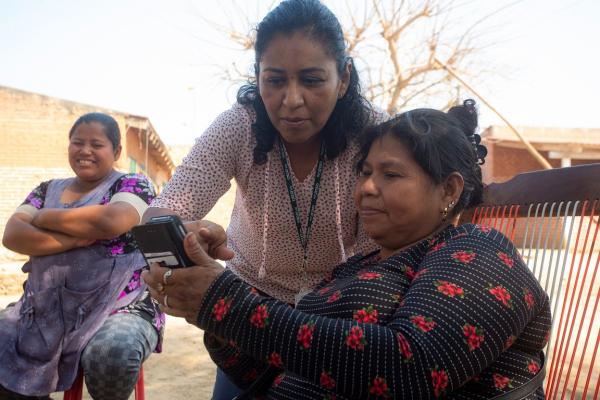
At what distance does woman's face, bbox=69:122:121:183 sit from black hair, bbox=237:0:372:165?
121 centimetres

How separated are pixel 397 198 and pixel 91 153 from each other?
209 cm

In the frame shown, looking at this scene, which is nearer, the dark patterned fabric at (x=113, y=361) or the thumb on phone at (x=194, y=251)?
the thumb on phone at (x=194, y=251)

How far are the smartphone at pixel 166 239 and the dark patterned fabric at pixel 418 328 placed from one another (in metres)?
0.13

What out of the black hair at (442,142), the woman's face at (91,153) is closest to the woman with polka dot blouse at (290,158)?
the black hair at (442,142)

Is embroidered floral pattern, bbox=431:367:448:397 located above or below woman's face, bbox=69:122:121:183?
below

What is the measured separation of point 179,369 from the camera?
5148 millimetres

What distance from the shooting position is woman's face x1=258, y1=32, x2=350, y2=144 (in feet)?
6.43

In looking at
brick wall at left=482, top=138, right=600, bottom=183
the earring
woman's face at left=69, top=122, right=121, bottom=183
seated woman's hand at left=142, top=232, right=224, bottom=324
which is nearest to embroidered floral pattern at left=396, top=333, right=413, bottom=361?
seated woman's hand at left=142, top=232, right=224, bottom=324

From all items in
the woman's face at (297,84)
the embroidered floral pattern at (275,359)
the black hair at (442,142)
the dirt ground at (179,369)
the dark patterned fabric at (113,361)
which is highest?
the woman's face at (297,84)

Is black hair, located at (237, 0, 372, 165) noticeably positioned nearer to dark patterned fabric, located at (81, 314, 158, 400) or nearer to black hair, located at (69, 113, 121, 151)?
dark patterned fabric, located at (81, 314, 158, 400)

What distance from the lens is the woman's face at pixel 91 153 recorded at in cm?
313

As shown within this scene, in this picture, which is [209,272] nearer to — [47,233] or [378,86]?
[47,233]

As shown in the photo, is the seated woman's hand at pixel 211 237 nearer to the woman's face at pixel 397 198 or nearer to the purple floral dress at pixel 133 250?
the woman's face at pixel 397 198

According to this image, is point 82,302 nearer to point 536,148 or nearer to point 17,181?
point 17,181
